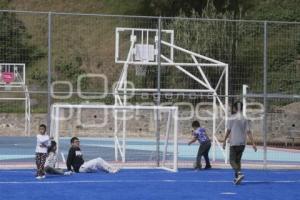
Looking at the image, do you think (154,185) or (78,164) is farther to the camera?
(78,164)

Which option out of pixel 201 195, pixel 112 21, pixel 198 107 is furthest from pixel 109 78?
pixel 201 195

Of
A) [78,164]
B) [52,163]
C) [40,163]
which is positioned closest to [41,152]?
[40,163]

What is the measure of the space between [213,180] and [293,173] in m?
3.66

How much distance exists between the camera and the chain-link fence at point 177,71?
24.5 meters

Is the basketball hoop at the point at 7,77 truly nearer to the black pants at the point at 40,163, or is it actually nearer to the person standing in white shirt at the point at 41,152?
the person standing in white shirt at the point at 41,152

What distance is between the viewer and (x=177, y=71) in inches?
1059

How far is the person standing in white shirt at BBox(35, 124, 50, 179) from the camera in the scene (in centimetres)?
1762

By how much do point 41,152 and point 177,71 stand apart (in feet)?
33.5

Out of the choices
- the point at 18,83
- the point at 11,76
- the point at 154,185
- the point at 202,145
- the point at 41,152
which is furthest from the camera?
the point at 11,76

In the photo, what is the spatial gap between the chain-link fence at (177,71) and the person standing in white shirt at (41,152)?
1.54 m

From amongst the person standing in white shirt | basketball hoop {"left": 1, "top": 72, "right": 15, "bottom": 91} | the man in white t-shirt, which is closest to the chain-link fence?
basketball hoop {"left": 1, "top": 72, "right": 15, "bottom": 91}

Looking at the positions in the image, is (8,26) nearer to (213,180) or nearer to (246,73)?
(246,73)

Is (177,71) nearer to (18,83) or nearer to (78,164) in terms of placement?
(78,164)

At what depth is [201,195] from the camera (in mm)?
14375
